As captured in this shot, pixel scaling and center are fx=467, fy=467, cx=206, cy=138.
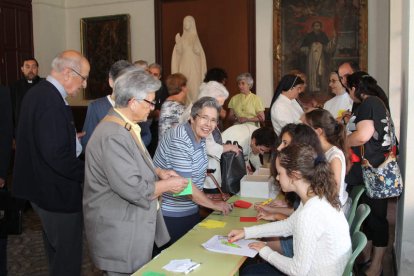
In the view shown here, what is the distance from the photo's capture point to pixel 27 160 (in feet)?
10.4

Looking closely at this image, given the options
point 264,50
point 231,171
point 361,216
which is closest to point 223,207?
Result: point 231,171

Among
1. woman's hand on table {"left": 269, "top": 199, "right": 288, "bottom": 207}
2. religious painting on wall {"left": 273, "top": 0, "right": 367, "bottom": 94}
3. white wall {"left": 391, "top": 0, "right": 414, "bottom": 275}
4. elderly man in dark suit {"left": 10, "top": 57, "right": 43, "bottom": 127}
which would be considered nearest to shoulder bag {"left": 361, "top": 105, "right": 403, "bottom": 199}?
white wall {"left": 391, "top": 0, "right": 414, "bottom": 275}

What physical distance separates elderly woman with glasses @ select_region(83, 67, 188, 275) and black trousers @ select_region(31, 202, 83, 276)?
2.46 ft

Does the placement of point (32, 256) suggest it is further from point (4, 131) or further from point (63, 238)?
point (63, 238)

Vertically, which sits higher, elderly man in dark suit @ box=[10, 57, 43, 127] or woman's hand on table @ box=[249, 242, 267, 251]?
elderly man in dark suit @ box=[10, 57, 43, 127]

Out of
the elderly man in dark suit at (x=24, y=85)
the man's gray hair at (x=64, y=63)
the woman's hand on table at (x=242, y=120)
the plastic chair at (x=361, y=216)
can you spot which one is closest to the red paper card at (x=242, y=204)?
the plastic chair at (x=361, y=216)

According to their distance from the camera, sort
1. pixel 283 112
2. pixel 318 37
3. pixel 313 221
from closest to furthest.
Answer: pixel 313 221
pixel 283 112
pixel 318 37

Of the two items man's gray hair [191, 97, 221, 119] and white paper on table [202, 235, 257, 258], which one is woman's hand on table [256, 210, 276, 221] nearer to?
white paper on table [202, 235, 257, 258]

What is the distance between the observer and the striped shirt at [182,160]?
10.1 ft

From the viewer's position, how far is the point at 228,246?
8.57 feet

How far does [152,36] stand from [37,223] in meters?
5.13

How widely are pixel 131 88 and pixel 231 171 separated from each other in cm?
163

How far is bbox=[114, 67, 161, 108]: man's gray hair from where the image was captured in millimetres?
2473

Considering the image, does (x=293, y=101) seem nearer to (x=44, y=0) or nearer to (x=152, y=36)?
(x=152, y=36)
